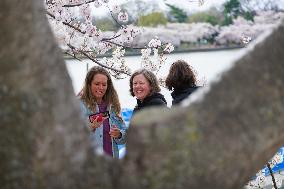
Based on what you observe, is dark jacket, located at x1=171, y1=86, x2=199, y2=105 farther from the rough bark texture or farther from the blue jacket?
the rough bark texture

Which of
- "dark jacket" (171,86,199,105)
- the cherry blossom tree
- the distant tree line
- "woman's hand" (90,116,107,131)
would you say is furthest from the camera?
the distant tree line

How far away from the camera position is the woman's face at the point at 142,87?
11.7 feet

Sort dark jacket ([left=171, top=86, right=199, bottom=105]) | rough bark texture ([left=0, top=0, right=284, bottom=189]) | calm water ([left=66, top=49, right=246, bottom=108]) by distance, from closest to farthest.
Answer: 1. rough bark texture ([left=0, top=0, right=284, bottom=189])
2. dark jacket ([left=171, top=86, right=199, bottom=105])
3. calm water ([left=66, top=49, right=246, bottom=108])

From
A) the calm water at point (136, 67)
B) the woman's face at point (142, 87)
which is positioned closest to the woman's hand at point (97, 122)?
the woman's face at point (142, 87)

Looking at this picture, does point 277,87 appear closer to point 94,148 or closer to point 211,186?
point 211,186

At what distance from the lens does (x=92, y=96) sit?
3541 mm

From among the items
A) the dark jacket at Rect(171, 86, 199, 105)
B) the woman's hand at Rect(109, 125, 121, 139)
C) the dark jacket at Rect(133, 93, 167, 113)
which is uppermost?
the dark jacket at Rect(171, 86, 199, 105)

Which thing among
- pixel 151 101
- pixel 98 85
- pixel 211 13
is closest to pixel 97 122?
pixel 98 85

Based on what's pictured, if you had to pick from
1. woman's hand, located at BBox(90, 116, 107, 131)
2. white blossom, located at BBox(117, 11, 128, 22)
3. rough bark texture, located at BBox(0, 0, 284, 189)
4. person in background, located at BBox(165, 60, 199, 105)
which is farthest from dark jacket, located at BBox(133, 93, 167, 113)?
white blossom, located at BBox(117, 11, 128, 22)

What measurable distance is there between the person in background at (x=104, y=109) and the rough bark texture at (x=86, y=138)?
2581mm

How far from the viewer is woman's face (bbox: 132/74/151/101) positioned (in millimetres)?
3566

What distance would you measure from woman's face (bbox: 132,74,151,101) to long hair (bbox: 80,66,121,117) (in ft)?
0.61

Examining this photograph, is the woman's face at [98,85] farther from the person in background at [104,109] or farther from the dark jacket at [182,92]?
the dark jacket at [182,92]

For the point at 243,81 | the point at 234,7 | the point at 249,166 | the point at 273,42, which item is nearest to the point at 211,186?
the point at 249,166
